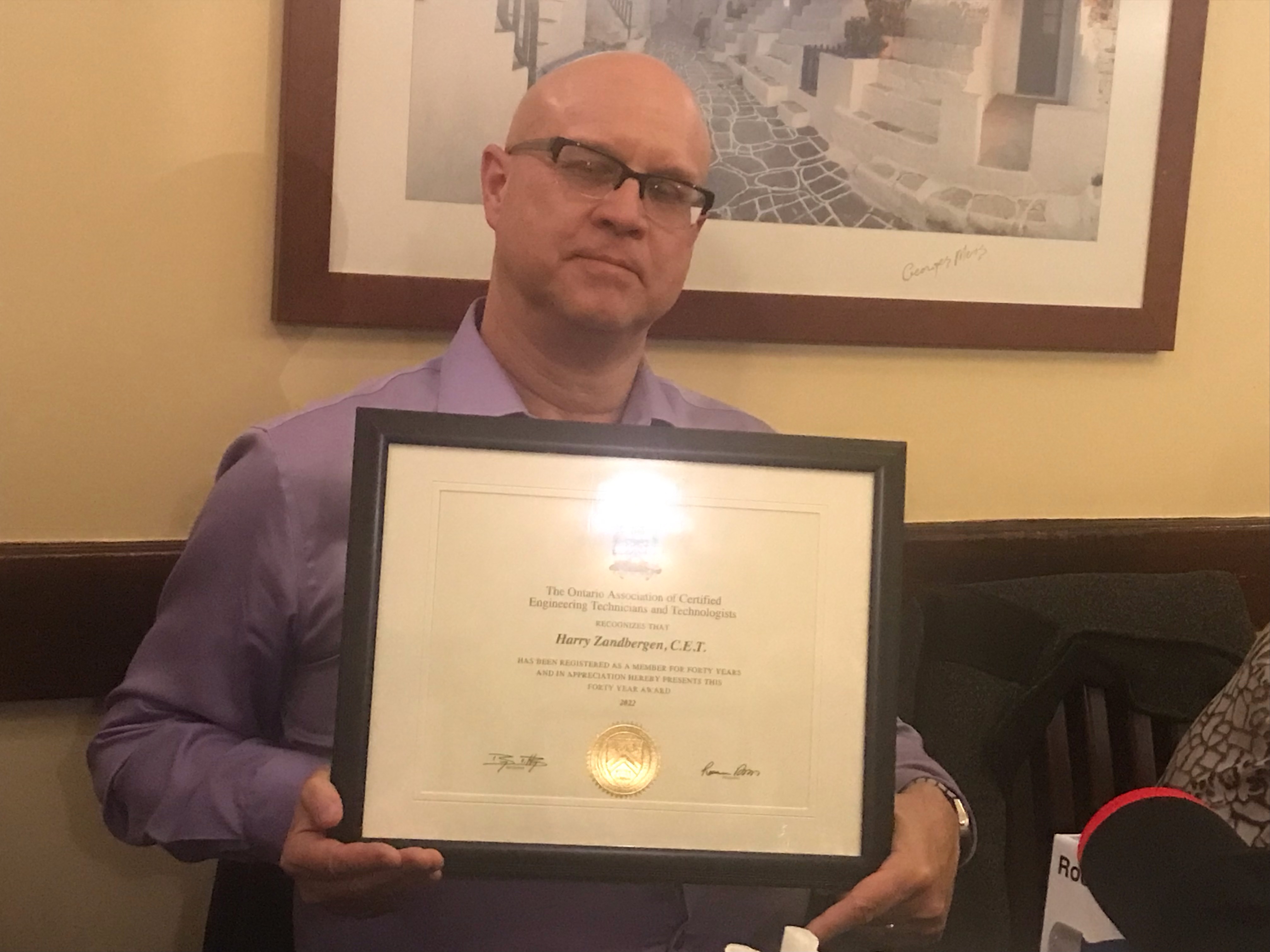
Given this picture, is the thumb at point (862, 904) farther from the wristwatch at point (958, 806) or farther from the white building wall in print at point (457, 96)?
the white building wall in print at point (457, 96)

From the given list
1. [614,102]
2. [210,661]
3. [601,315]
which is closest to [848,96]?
[614,102]

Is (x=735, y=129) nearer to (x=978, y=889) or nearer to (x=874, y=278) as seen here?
(x=874, y=278)

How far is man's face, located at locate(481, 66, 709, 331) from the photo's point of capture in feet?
3.42

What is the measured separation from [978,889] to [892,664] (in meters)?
0.70

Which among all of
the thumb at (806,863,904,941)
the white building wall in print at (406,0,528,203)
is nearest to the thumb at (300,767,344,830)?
the thumb at (806,863,904,941)

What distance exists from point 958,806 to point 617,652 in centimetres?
42

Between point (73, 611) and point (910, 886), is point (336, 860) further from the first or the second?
point (73, 611)

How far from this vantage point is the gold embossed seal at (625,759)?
766 mm

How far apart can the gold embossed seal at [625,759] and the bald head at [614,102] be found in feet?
→ 1.94

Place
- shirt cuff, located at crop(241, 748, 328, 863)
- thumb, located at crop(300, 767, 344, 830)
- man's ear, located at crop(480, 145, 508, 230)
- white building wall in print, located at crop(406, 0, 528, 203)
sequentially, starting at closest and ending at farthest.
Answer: thumb, located at crop(300, 767, 344, 830)
shirt cuff, located at crop(241, 748, 328, 863)
man's ear, located at crop(480, 145, 508, 230)
white building wall in print, located at crop(406, 0, 528, 203)

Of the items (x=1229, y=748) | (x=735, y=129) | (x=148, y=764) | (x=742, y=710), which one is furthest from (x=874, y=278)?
(x=148, y=764)

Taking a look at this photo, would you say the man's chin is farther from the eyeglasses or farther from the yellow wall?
the yellow wall
